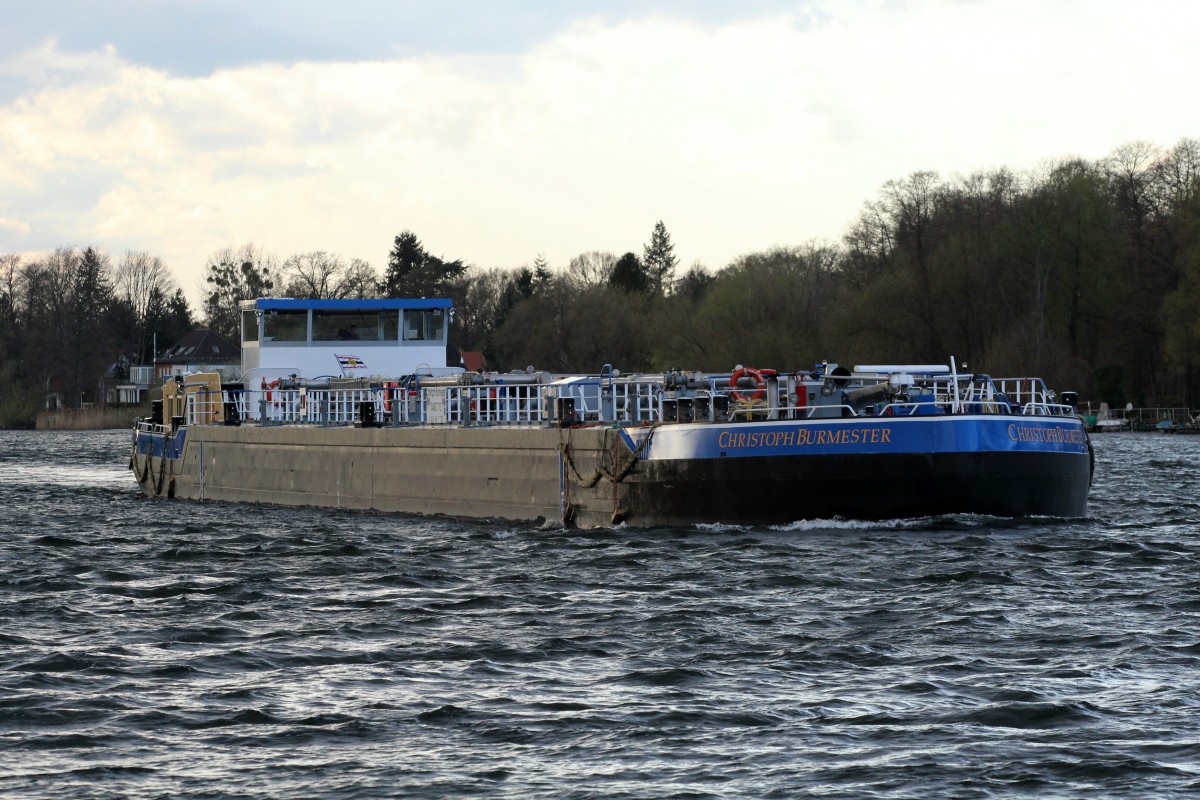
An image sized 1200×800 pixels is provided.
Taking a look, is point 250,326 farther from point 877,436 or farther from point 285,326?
point 877,436

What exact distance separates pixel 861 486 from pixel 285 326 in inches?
872

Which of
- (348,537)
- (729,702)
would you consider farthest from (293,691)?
(348,537)

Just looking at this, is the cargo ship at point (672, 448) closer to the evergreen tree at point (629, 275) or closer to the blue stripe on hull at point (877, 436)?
the blue stripe on hull at point (877, 436)

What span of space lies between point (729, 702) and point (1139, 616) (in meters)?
6.03

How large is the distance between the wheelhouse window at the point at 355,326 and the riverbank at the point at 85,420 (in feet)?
233

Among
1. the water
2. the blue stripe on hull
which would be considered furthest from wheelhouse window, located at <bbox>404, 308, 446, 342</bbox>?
the blue stripe on hull

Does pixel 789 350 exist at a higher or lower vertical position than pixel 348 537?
higher

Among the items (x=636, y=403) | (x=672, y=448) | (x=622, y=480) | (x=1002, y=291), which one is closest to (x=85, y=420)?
(x=1002, y=291)

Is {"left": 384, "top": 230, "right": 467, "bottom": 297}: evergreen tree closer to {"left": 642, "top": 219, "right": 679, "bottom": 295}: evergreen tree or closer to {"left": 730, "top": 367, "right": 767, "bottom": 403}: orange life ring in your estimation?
{"left": 642, "top": 219, "right": 679, "bottom": 295}: evergreen tree

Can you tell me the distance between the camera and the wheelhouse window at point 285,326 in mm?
40719

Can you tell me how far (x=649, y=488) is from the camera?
79.5 feet

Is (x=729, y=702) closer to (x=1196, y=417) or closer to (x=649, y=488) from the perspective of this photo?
(x=649, y=488)

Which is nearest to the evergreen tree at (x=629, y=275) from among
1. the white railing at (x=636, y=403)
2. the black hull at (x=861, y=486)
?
the white railing at (x=636, y=403)

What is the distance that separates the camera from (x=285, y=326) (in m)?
40.9
